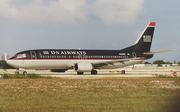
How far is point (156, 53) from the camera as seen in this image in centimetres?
4869

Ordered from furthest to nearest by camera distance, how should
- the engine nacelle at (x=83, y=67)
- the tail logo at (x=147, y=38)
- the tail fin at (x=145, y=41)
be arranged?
the tail logo at (x=147, y=38), the tail fin at (x=145, y=41), the engine nacelle at (x=83, y=67)

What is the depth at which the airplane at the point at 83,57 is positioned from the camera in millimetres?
42469

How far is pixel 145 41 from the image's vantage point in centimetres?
5256

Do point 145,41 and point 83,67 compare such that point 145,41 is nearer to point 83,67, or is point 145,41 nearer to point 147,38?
point 147,38

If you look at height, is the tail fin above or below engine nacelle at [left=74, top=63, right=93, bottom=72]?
above

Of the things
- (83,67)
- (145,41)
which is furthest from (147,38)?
(83,67)

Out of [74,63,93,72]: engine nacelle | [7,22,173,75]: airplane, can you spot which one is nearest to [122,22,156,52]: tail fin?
[7,22,173,75]: airplane

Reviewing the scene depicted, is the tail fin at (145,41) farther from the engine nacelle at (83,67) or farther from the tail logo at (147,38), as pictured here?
the engine nacelle at (83,67)

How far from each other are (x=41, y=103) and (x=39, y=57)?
28227 mm

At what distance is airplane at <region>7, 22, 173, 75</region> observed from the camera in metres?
42.5

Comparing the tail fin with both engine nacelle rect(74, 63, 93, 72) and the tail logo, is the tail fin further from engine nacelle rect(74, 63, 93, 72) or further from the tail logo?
engine nacelle rect(74, 63, 93, 72)

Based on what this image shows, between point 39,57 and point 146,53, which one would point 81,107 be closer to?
point 39,57

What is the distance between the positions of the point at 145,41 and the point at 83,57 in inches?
560

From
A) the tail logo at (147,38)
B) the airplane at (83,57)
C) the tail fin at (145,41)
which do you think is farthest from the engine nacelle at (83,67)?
the tail logo at (147,38)
